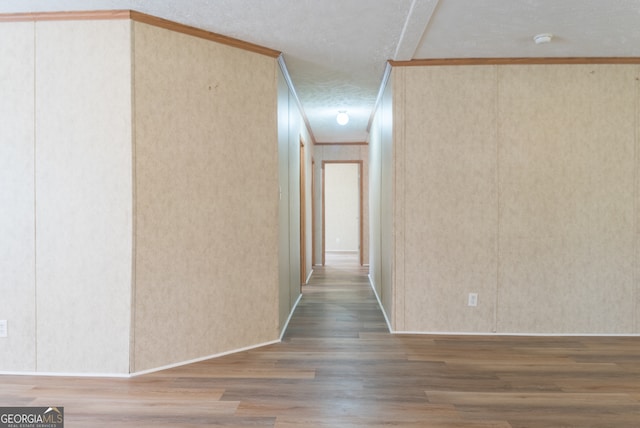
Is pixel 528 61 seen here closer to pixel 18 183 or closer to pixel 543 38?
pixel 543 38

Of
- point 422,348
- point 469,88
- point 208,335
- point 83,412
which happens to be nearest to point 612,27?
point 469,88

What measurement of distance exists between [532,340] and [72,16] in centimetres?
433

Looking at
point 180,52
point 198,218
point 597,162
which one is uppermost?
point 180,52

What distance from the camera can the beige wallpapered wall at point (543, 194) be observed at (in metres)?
3.82

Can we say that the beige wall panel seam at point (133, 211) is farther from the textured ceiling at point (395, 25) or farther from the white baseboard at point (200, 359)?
the textured ceiling at point (395, 25)

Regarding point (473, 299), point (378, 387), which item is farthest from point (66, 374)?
point (473, 299)

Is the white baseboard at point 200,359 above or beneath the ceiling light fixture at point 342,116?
beneath

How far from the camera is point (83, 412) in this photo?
7.82 ft

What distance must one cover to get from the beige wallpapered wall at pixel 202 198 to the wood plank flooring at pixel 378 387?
25 centimetres

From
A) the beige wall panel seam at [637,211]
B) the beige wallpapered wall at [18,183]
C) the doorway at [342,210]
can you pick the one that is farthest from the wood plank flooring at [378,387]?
the doorway at [342,210]

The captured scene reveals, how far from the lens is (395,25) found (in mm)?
3135

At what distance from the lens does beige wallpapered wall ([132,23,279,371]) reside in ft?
9.72

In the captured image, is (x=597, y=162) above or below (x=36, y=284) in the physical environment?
above

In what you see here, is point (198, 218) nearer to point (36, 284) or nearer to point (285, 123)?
point (36, 284)
